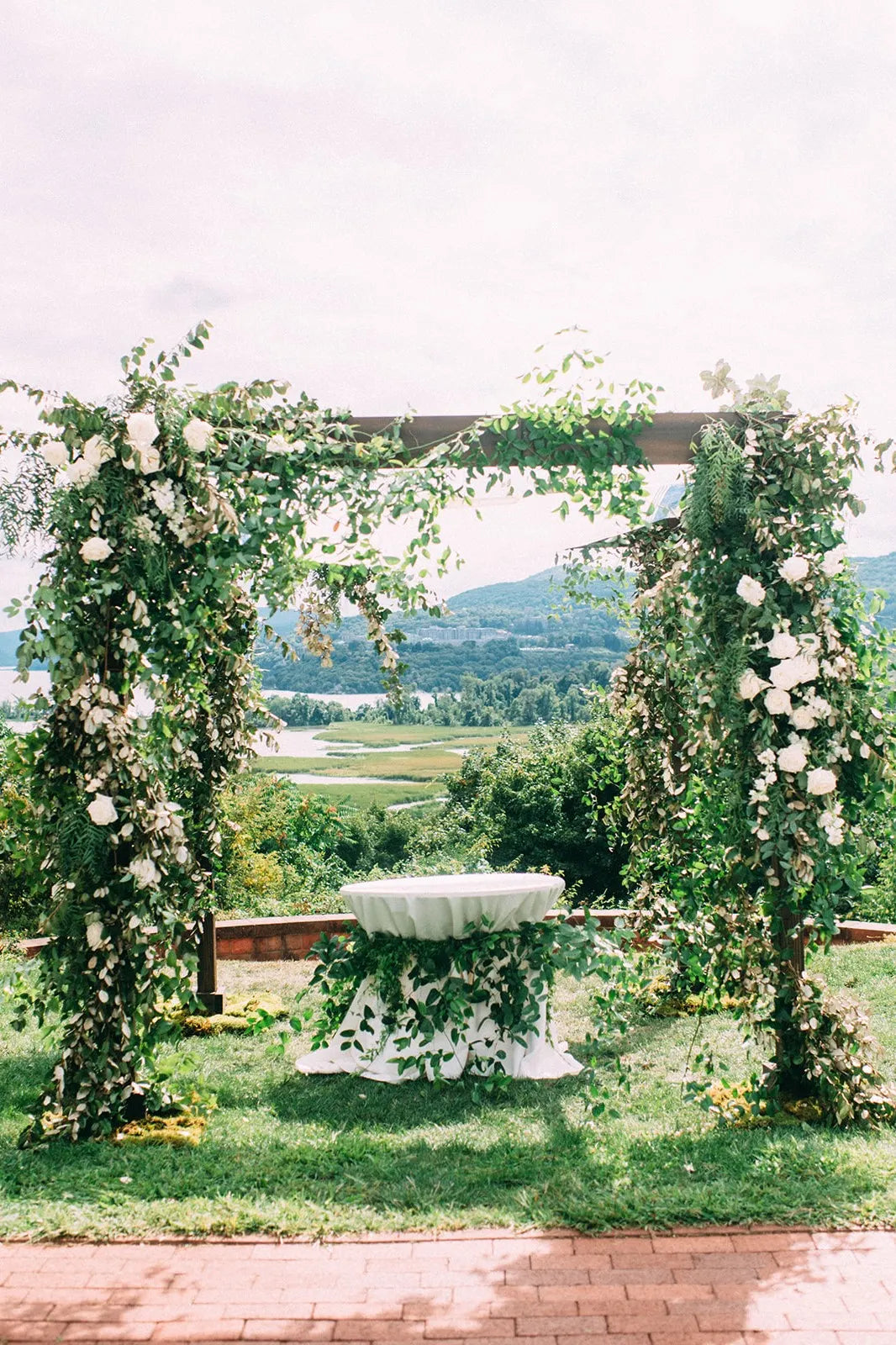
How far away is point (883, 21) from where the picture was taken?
4.25m

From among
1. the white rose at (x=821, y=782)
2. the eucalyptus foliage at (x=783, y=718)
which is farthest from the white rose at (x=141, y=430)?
the white rose at (x=821, y=782)

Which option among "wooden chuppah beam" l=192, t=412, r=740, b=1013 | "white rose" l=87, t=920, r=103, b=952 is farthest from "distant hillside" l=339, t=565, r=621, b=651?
"white rose" l=87, t=920, r=103, b=952

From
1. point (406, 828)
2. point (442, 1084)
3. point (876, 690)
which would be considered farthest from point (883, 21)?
point (406, 828)

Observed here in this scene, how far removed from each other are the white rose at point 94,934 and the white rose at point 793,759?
8.42ft

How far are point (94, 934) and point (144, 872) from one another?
0.90 ft

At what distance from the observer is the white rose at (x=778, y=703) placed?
12.6 feet

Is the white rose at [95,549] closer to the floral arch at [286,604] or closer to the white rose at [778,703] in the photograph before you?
the floral arch at [286,604]

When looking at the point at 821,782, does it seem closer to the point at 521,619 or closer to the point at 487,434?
the point at 487,434

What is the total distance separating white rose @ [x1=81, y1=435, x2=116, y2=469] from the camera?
12.1 feet

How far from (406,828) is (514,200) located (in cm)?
905

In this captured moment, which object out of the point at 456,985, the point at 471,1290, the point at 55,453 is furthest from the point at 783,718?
the point at 55,453

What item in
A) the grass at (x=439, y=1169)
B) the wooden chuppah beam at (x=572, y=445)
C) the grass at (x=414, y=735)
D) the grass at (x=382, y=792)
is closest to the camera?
the grass at (x=439, y=1169)

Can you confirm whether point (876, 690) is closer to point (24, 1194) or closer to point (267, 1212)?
point (267, 1212)

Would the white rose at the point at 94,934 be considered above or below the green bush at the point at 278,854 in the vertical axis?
above
